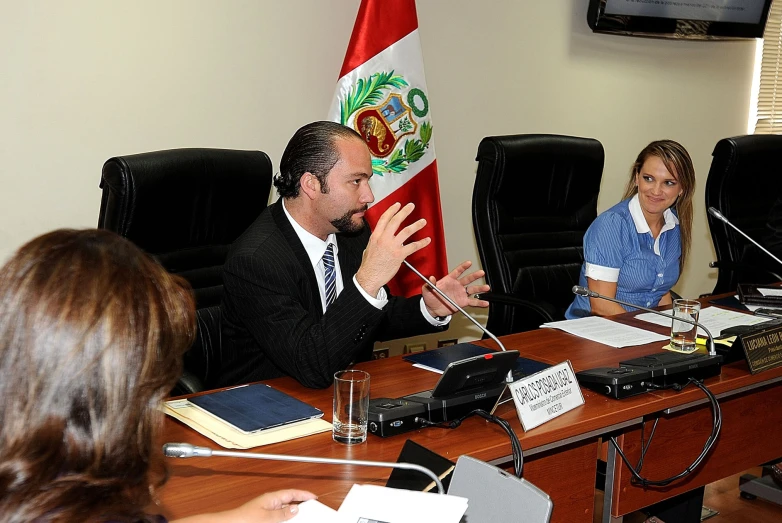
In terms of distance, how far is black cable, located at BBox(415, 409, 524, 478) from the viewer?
1.50 metres

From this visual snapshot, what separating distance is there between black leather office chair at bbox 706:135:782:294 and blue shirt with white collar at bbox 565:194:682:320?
2.00 ft

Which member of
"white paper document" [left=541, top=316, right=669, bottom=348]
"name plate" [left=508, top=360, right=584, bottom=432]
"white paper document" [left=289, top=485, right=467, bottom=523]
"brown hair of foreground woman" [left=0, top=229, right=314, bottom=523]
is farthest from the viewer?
"white paper document" [left=541, top=316, right=669, bottom=348]

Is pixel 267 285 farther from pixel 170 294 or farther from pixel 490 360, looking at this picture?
pixel 170 294

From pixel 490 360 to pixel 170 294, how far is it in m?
0.87

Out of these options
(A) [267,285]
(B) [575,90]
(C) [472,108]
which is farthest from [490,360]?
(B) [575,90]

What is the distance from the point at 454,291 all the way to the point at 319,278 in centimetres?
34

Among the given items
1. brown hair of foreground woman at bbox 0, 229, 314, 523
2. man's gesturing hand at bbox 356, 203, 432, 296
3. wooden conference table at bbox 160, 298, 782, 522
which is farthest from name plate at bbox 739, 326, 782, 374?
brown hair of foreground woman at bbox 0, 229, 314, 523

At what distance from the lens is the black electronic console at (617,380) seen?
180 cm

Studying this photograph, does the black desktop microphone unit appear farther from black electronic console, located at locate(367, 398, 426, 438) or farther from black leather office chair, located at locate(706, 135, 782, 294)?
black leather office chair, located at locate(706, 135, 782, 294)

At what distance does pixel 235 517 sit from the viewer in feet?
3.71

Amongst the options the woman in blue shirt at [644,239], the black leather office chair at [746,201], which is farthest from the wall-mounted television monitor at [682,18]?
the woman in blue shirt at [644,239]

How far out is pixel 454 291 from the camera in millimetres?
2143

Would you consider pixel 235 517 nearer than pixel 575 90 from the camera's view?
Yes

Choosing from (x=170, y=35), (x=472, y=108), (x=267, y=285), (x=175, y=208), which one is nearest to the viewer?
(x=267, y=285)
